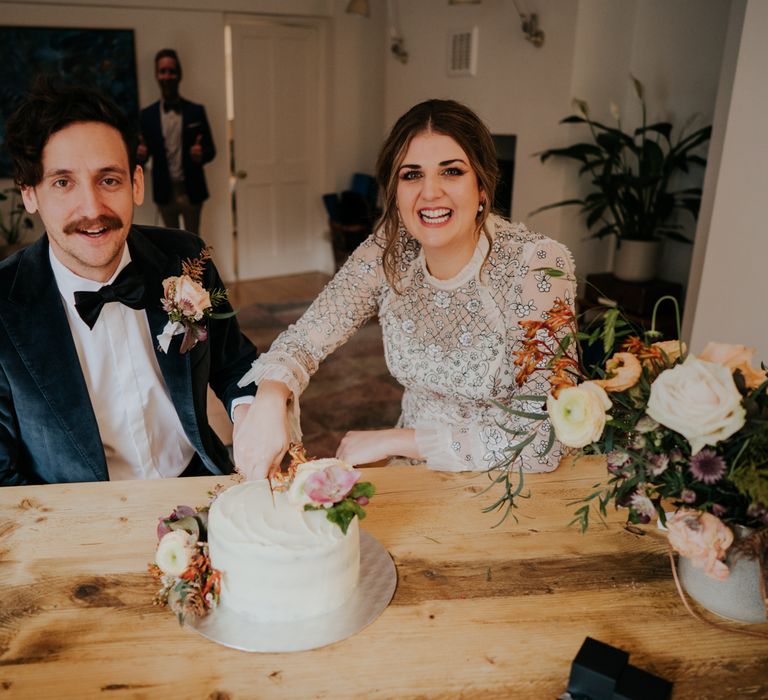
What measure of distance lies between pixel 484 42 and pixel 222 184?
2.65 meters

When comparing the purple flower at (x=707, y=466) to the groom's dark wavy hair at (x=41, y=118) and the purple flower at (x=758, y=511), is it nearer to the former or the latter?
the purple flower at (x=758, y=511)

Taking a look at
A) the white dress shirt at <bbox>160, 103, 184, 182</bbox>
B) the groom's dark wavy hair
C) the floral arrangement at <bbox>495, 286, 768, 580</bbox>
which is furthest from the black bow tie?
the white dress shirt at <bbox>160, 103, 184, 182</bbox>

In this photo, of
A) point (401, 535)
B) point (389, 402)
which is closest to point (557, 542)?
point (401, 535)

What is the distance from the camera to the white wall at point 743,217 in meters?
2.66

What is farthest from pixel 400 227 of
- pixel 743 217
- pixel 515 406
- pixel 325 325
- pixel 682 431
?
pixel 743 217

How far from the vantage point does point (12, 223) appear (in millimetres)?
5871

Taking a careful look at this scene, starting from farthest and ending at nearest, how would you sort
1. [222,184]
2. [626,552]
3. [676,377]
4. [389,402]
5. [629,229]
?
[222,184]
[629,229]
[389,402]
[626,552]
[676,377]

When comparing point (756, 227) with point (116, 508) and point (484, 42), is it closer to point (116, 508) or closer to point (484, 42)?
point (116, 508)

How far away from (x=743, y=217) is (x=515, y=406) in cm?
166

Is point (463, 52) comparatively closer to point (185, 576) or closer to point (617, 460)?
point (617, 460)

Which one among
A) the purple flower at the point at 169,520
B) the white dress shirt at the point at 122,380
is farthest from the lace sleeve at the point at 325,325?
the purple flower at the point at 169,520

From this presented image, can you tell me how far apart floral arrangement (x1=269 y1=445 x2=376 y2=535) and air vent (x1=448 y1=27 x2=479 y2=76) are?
4893mm

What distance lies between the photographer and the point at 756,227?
2779mm

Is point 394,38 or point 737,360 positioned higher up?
point 394,38
